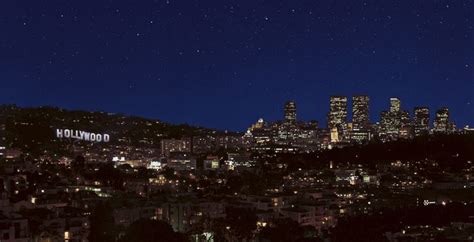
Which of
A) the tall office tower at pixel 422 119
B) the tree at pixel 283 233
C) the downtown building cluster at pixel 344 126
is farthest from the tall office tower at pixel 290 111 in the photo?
the tree at pixel 283 233

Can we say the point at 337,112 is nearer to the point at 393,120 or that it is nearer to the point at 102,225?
the point at 393,120

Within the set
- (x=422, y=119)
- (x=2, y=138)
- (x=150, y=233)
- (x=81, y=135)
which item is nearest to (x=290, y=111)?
(x=422, y=119)

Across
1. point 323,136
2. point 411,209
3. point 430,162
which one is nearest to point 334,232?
point 411,209

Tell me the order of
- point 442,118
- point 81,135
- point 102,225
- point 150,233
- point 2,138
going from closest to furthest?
point 150,233, point 102,225, point 2,138, point 81,135, point 442,118

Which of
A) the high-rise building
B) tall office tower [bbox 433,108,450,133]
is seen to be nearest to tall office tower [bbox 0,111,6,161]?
the high-rise building

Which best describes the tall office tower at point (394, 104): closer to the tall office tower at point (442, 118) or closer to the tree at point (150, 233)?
the tall office tower at point (442, 118)

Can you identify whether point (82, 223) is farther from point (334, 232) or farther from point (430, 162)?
point (430, 162)
